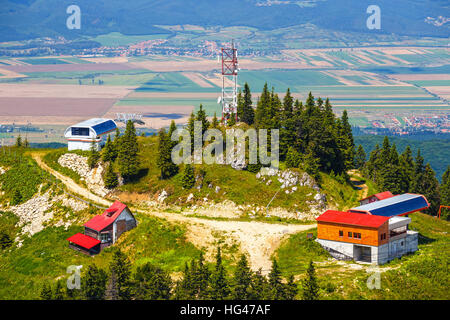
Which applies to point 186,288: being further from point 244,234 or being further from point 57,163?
point 57,163

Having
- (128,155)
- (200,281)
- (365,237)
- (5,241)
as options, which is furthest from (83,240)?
(365,237)

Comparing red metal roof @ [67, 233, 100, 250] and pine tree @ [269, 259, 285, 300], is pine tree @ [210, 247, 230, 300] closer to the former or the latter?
pine tree @ [269, 259, 285, 300]

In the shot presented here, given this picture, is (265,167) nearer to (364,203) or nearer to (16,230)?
(364,203)

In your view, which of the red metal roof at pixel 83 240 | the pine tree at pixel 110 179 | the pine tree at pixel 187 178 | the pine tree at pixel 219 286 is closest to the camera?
the pine tree at pixel 219 286

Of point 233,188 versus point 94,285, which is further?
point 233,188

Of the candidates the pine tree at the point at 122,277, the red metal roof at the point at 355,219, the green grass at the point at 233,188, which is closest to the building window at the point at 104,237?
the pine tree at the point at 122,277

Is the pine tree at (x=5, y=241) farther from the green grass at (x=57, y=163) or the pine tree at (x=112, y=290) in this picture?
the pine tree at (x=112, y=290)
